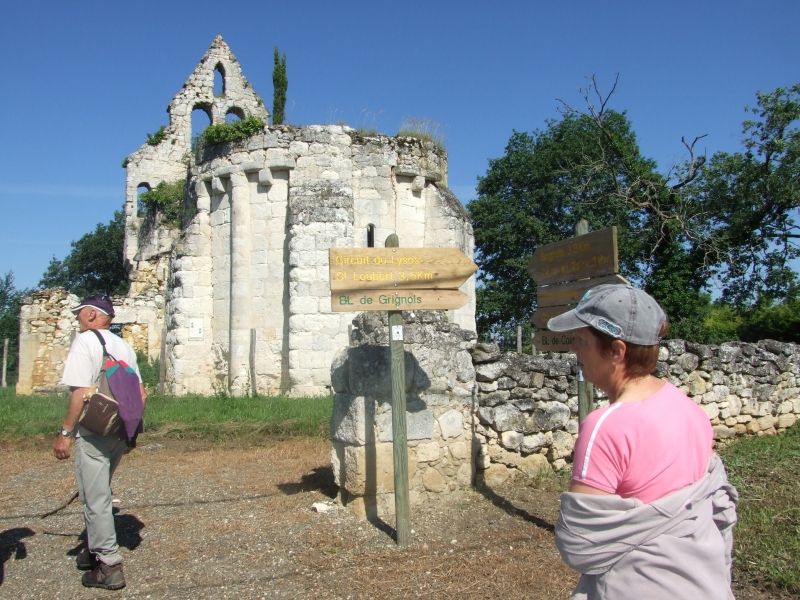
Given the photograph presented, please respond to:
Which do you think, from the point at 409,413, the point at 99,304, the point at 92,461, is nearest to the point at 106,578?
the point at 92,461

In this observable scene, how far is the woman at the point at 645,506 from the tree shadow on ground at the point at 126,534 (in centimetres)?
405

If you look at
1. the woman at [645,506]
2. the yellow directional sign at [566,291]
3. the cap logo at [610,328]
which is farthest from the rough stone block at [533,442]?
the cap logo at [610,328]

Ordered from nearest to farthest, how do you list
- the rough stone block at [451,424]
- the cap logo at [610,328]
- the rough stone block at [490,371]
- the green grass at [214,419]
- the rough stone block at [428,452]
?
the cap logo at [610,328] → the rough stone block at [428,452] → the rough stone block at [451,424] → the rough stone block at [490,371] → the green grass at [214,419]

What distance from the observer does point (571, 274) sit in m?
5.33

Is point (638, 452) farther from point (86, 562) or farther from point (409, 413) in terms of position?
point (86, 562)

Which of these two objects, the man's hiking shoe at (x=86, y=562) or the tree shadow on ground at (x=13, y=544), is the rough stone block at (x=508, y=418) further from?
the tree shadow on ground at (x=13, y=544)

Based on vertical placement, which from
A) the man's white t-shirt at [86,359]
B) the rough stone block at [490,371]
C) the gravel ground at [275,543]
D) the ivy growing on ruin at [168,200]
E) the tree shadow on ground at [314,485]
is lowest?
the gravel ground at [275,543]

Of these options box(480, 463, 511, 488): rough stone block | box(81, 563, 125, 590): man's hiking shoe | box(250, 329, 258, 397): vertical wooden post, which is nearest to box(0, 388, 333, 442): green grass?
box(250, 329, 258, 397): vertical wooden post

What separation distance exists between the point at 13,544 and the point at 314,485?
257 cm

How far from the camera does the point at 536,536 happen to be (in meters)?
4.95

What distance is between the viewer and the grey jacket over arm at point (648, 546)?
1758 mm

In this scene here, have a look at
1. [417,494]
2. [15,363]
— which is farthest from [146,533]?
[15,363]

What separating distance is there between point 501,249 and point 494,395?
20.9 metres

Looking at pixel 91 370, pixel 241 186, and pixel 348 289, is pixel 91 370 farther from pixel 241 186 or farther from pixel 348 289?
pixel 241 186
